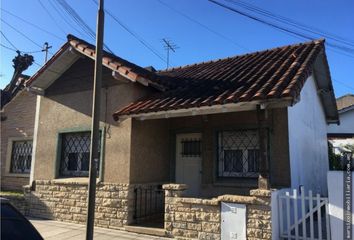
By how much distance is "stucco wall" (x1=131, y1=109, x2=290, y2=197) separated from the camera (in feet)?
28.5

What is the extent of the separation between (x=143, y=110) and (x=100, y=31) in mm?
2721

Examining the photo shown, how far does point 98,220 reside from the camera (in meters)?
9.88

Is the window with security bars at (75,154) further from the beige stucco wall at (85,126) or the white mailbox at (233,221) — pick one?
the white mailbox at (233,221)

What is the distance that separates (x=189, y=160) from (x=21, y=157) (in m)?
7.34

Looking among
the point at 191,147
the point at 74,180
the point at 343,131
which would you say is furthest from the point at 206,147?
the point at 343,131

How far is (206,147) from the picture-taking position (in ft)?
33.0

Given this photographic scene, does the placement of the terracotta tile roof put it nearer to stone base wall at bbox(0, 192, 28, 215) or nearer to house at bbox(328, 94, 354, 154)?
stone base wall at bbox(0, 192, 28, 215)

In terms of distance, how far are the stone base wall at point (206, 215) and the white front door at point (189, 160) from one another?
88.1 inches

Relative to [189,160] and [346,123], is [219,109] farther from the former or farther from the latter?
[346,123]

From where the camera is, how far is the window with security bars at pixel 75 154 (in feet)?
35.7

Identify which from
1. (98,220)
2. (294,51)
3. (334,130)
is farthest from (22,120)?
(334,130)

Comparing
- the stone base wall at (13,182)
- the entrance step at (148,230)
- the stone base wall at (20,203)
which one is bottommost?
the entrance step at (148,230)

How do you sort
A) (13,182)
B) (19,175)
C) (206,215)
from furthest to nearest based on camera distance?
(13,182) → (19,175) → (206,215)

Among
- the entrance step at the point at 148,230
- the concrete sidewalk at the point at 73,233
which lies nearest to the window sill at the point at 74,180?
the concrete sidewalk at the point at 73,233
